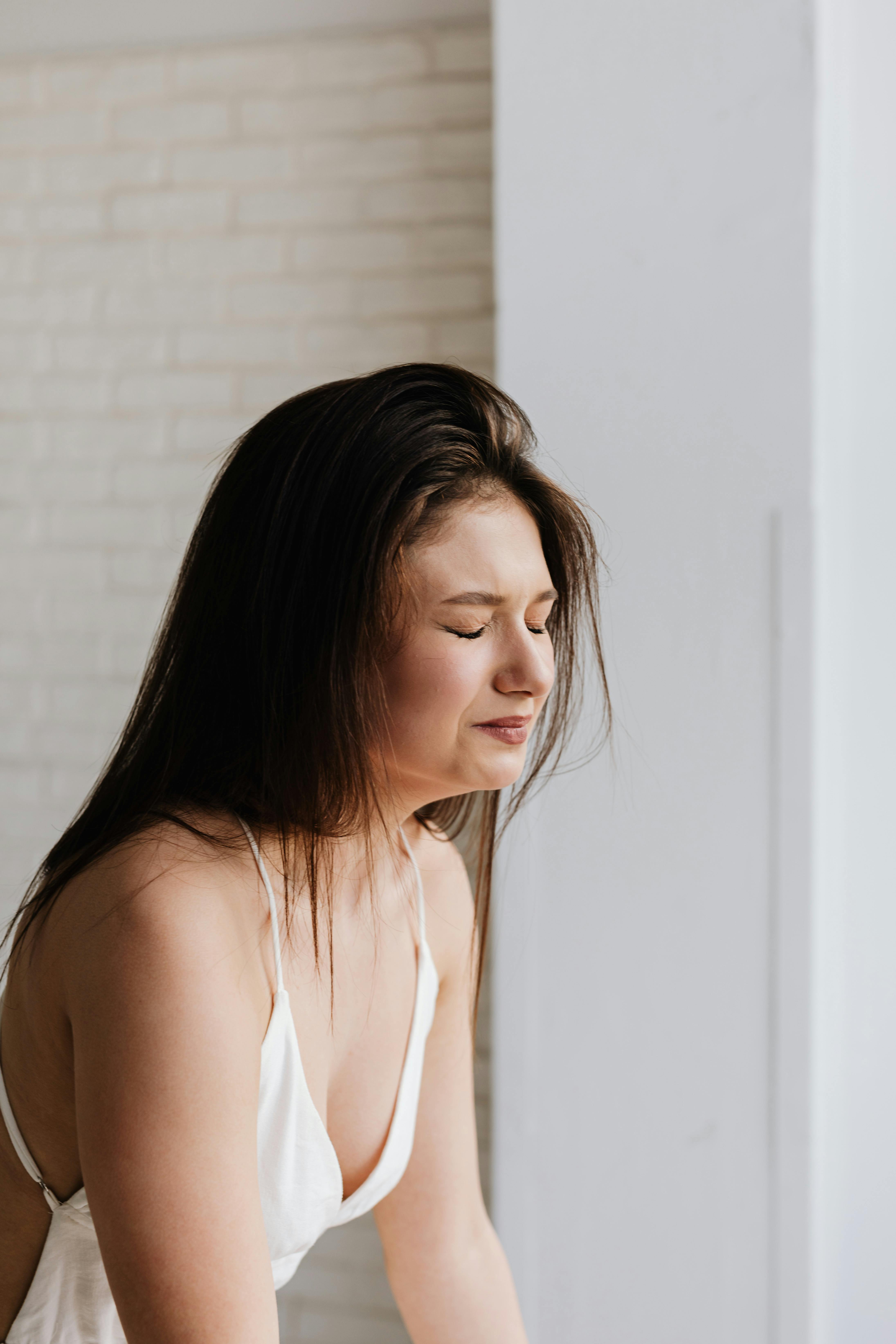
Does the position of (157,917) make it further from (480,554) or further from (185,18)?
(185,18)

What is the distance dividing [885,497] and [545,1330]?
1.52m

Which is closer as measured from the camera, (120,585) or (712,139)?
(712,139)

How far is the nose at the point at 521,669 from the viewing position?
3.41 ft

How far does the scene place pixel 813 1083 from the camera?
5.63 feet

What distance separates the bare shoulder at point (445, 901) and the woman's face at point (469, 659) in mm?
326

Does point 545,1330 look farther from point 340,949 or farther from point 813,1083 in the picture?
point 340,949

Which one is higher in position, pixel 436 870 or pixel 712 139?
pixel 712 139

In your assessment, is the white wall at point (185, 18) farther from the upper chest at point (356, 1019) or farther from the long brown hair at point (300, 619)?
the upper chest at point (356, 1019)

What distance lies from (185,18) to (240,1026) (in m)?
2.11

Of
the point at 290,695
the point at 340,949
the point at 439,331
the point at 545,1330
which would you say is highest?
the point at 439,331

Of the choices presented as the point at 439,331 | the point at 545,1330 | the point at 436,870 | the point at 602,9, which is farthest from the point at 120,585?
the point at 545,1330

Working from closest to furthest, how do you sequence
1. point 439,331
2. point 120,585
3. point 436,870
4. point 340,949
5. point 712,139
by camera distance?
point 340,949 → point 436,870 → point 712,139 → point 439,331 → point 120,585

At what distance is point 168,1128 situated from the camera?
88 cm

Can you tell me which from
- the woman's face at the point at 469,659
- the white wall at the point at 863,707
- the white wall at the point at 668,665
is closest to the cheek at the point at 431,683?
the woman's face at the point at 469,659
